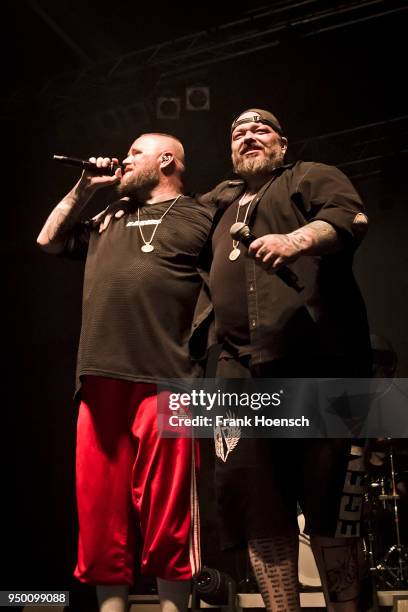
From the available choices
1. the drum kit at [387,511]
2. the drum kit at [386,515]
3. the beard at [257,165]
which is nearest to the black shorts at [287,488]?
the beard at [257,165]

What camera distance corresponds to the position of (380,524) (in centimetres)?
387

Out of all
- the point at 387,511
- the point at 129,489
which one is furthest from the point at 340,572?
the point at 387,511

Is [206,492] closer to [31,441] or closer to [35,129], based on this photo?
[31,441]

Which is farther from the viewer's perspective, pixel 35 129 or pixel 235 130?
pixel 35 129

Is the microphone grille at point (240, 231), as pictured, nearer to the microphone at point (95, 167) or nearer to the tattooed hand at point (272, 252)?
the tattooed hand at point (272, 252)

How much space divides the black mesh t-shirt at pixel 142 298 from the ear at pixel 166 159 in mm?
195

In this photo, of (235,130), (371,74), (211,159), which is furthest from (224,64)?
(235,130)

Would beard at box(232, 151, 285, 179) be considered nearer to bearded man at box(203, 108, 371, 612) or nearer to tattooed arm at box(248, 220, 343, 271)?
bearded man at box(203, 108, 371, 612)

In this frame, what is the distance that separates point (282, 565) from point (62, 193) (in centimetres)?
280

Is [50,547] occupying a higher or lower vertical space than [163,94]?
lower

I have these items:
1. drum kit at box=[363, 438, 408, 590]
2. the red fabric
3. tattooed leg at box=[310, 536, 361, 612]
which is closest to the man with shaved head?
the red fabric

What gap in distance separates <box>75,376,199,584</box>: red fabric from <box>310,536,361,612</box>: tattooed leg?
1.17 feet

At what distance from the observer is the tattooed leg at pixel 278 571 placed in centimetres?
127

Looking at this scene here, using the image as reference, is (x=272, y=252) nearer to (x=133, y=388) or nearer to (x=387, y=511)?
(x=133, y=388)
